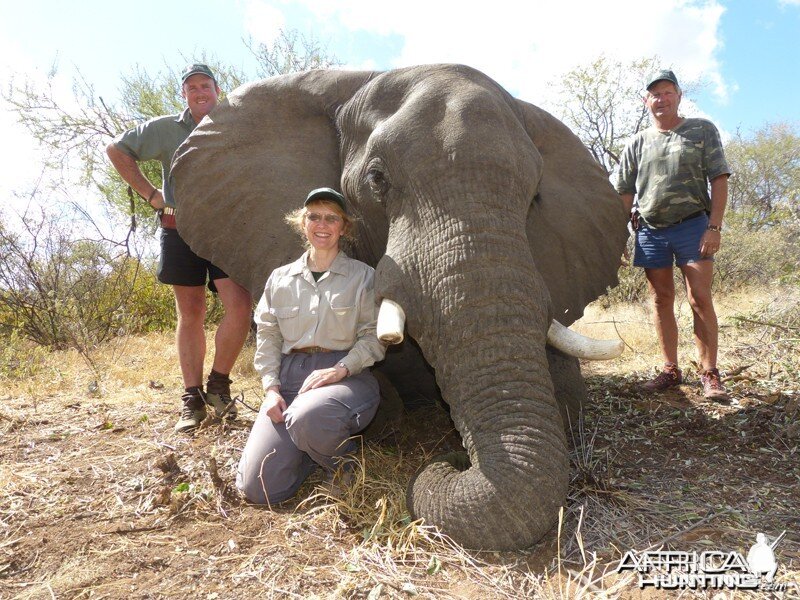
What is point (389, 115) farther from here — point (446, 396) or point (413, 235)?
point (446, 396)

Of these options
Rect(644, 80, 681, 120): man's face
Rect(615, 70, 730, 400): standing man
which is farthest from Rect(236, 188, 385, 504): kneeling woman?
Rect(644, 80, 681, 120): man's face

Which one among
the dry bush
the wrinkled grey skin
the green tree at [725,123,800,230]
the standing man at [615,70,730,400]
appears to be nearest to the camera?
the wrinkled grey skin

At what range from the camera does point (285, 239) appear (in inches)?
171

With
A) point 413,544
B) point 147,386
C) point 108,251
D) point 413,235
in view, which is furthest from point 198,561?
point 108,251

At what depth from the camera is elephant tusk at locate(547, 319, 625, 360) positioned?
339cm

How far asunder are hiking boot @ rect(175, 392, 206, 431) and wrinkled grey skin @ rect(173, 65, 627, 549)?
129 cm

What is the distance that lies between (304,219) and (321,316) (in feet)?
2.04

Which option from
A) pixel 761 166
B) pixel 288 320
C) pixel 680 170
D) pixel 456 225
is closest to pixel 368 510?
pixel 288 320

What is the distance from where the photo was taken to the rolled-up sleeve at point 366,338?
12.1 ft

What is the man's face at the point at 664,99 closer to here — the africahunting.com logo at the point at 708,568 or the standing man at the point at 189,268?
the standing man at the point at 189,268

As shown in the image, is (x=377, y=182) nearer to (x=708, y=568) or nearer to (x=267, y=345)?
(x=267, y=345)

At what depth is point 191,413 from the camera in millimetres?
5129

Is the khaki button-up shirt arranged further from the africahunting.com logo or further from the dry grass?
the africahunting.com logo

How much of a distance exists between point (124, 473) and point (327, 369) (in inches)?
66.0
